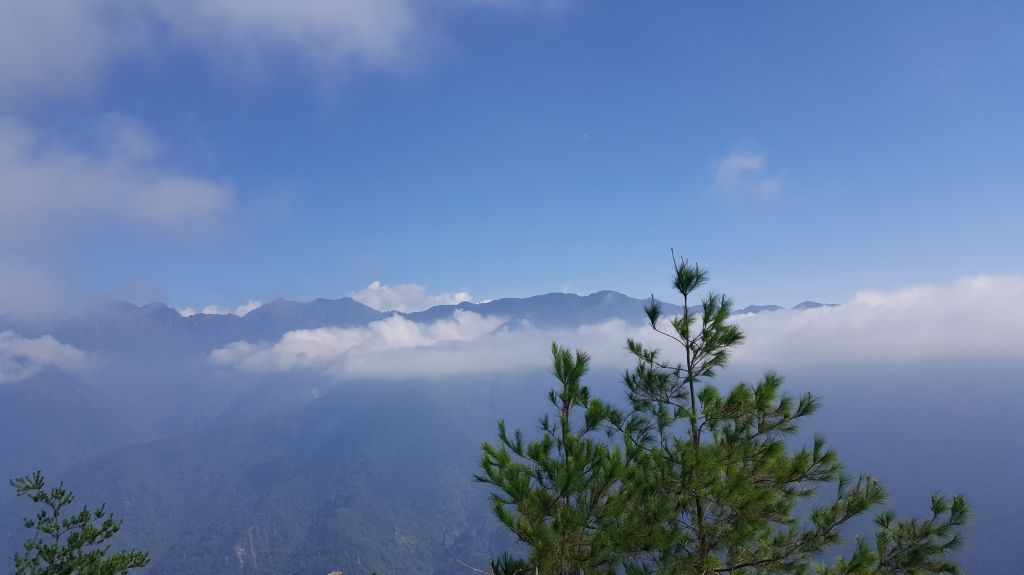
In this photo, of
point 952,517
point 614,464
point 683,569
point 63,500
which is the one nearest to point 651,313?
point 614,464

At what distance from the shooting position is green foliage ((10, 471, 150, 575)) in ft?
45.5

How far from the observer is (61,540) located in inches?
588

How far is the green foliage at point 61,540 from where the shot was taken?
1388 cm

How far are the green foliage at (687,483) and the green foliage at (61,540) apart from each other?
1307cm

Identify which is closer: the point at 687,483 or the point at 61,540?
the point at 687,483

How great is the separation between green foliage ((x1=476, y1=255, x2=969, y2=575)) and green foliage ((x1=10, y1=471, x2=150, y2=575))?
13067 millimetres

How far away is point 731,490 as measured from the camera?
880 centimetres

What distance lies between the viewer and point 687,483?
29.7 ft

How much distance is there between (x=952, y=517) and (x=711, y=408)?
5.47 metres

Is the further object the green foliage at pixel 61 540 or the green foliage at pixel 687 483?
the green foliage at pixel 61 540

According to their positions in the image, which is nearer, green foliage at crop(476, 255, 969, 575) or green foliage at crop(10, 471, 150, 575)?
green foliage at crop(476, 255, 969, 575)

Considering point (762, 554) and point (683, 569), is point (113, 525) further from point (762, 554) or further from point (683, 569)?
point (762, 554)

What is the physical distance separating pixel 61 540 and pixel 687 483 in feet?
57.4

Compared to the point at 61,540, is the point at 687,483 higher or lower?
higher
